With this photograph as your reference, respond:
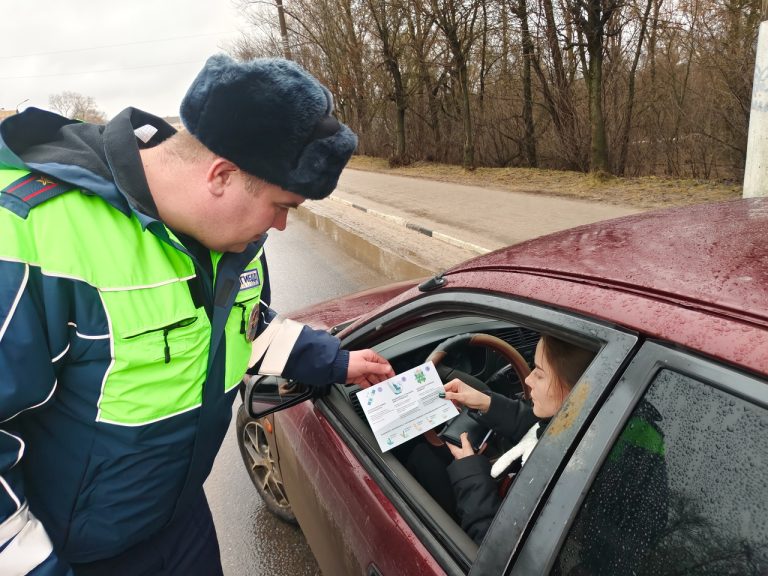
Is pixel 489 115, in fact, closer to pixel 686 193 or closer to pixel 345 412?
pixel 686 193

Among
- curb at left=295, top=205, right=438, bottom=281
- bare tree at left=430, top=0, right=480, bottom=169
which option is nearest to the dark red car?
curb at left=295, top=205, right=438, bottom=281

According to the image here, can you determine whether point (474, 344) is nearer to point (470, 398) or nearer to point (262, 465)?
point (470, 398)

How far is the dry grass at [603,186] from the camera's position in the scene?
333 inches

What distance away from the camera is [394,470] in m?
1.46

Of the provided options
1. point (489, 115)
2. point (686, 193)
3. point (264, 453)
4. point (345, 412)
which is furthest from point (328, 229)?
point (489, 115)

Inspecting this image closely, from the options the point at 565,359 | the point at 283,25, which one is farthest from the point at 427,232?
the point at 283,25

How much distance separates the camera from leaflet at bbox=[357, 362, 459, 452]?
1.59 metres

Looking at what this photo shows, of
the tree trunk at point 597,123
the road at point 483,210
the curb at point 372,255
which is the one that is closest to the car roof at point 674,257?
the curb at point 372,255

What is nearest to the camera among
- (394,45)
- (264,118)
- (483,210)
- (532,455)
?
(532,455)

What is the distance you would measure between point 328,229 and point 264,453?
7.63 m

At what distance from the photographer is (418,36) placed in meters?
17.3

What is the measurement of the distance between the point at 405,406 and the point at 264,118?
100 centimetres

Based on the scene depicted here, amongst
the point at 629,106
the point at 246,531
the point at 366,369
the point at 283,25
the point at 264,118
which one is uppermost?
the point at 283,25

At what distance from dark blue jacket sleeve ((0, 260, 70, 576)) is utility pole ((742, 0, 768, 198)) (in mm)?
5444
